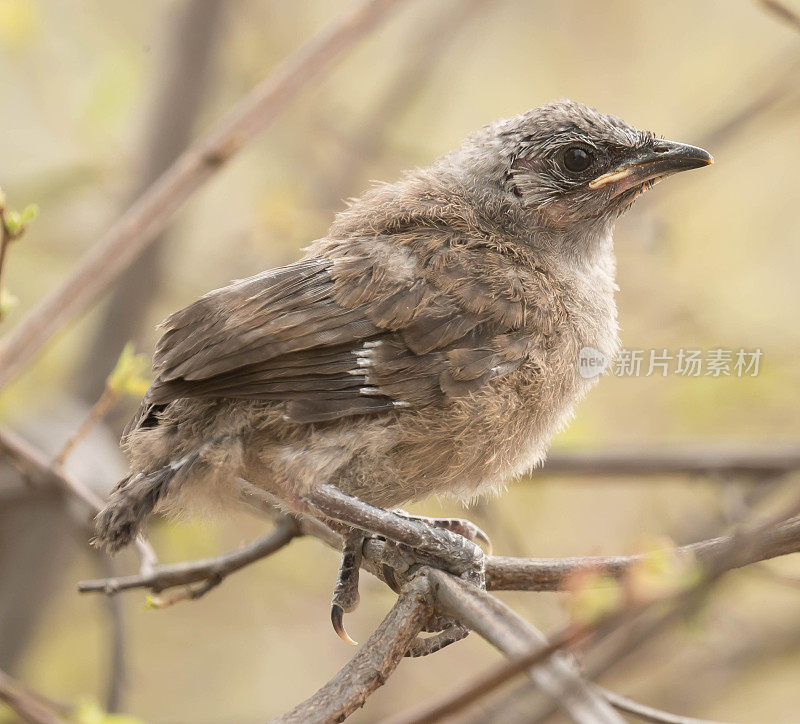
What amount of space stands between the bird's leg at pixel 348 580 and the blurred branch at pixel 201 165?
1021 millimetres

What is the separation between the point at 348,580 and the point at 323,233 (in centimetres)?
272

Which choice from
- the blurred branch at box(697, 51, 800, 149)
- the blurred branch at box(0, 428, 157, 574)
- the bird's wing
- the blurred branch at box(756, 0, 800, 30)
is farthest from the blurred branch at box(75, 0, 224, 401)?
the blurred branch at box(756, 0, 800, 30)

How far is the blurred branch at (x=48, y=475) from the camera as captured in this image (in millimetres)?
2941

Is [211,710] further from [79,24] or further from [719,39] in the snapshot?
[719,39]

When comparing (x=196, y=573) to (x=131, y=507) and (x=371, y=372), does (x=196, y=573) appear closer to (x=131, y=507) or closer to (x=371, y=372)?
(x=131, y=507)

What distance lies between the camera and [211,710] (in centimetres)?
720

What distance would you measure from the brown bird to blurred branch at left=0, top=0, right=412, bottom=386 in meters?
0.25

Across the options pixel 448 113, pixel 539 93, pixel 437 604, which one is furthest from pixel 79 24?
pixel 437 604

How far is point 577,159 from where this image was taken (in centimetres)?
332

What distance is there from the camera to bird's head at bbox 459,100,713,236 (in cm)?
326

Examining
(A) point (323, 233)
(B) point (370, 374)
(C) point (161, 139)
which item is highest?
(C) point (161, 139)

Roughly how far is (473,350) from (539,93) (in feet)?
16.0

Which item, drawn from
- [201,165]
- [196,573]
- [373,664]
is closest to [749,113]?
[201,165]

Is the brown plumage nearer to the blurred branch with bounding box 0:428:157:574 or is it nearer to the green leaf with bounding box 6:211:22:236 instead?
the blurred branch with bounding box 0:428:157:574
